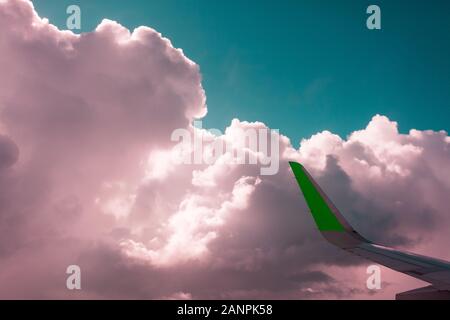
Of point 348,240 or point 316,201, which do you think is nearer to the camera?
point 316,201

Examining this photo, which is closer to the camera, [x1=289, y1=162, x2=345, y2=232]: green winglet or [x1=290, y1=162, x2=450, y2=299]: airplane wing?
[x1=290, y1=162, x2=450, y2=299]: airplane wing

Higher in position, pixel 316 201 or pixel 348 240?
pixel 316 201

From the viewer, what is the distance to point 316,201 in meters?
13.2

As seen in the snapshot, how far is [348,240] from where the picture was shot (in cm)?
1398

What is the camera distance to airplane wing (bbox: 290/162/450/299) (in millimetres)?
11773

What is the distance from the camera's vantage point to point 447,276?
10578 millimetres

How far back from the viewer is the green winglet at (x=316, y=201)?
43.2ft

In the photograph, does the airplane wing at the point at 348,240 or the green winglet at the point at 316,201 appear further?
the green winglet at the point at 316,201

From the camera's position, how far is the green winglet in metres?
13.2

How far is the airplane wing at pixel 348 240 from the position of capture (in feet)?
38.6

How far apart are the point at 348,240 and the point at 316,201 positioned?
2.67 meters
